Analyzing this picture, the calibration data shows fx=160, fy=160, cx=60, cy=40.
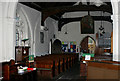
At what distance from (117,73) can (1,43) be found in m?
4.69

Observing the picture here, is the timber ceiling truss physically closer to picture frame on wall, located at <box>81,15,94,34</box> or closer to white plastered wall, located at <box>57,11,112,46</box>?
picture frame on wall, located at <box>81,15,94,34</box>

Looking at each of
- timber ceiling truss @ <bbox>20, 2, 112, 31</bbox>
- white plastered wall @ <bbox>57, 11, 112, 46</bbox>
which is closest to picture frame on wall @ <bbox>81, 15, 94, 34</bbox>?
white plastered wall @ <bbox>57, 11, 112, 46</bbox>

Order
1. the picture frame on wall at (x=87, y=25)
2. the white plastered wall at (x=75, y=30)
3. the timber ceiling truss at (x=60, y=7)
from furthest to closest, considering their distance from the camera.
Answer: the white plastered wall at (x=75, y=30)
the picture frame on wall at (x=87, y=25)
the timber ceiling truss at (x=60, y=7)

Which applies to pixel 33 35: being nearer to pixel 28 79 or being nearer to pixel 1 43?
pixel 1 43

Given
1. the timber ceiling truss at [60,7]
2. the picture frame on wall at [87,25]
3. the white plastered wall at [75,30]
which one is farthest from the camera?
the white plastered wall at [75,30]

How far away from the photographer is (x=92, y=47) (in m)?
21.1

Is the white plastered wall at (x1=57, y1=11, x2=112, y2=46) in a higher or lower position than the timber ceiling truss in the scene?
lower

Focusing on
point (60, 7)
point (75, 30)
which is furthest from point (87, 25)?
point (60, 7)

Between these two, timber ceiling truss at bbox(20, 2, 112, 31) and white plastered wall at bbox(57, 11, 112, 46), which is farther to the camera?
white plastered wall at bbox(57, 11, 112, 46)

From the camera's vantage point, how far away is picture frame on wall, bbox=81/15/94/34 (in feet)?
49.7

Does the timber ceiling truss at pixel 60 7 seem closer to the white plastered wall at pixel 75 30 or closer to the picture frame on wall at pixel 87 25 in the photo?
the picture frame on wall at pixel 87 25

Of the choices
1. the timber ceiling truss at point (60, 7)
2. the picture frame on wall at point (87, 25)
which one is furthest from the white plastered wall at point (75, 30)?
the timber ceiling truss at point (60, 7)

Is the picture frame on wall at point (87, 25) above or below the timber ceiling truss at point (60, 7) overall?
below

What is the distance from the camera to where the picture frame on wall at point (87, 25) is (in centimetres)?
1514
